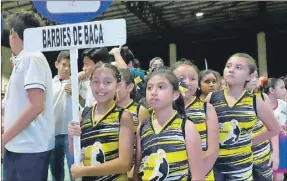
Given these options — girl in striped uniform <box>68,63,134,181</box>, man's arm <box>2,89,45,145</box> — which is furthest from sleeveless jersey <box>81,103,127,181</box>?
man's arm <box>2,89,45,145</box>

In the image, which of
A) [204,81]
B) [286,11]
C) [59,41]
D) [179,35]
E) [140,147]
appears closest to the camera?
[59,41]

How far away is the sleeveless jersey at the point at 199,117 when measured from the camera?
6.57 feet

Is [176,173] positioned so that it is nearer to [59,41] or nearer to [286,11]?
[59,41]

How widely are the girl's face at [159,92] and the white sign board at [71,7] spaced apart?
1.37ft

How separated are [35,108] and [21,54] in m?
0.29

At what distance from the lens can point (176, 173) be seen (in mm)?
1724

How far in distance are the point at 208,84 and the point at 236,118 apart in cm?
60

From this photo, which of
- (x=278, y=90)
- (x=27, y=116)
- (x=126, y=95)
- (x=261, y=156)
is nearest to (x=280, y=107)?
(x=278, y=90)

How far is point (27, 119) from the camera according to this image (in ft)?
5.81

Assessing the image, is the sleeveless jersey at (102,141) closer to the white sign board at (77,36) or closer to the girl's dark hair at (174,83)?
the girl's dark hair at (174,83)

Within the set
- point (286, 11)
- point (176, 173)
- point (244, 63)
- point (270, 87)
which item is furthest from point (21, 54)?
point (286, 11)

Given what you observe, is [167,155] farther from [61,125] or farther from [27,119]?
[61,125]

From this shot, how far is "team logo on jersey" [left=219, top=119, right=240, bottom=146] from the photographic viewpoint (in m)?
2.23

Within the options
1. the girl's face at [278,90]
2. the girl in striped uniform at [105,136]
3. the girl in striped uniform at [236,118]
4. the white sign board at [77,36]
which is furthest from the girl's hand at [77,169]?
the girl's face at [278,90]
